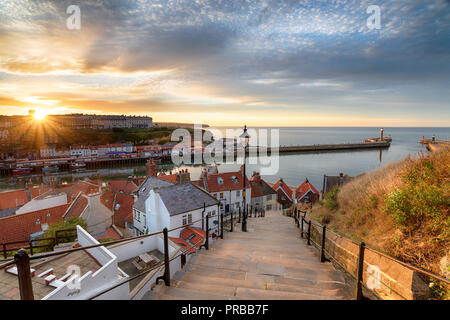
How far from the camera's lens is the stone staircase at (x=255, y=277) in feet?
12.0

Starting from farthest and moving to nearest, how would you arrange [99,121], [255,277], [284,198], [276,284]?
[99,121] → [284,198] → [255,277] → [276,284]

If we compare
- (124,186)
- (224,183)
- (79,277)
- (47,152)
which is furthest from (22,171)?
(79,277)

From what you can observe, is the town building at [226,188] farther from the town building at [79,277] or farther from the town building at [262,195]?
the town building at [79,277]

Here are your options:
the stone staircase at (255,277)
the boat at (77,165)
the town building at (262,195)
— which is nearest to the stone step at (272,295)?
the stone staircase at (255,277)

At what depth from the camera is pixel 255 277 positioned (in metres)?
4.61

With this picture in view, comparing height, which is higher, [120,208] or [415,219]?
[415,219]

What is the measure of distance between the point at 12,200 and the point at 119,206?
13678 mm

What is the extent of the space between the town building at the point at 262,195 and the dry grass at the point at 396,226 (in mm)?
20762

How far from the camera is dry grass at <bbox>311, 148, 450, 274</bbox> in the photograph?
4695mm

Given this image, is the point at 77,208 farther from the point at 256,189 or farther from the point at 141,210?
the point at 256,189

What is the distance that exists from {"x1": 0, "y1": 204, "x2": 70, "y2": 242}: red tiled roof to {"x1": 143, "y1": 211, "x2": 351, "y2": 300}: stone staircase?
1641 centimetres
